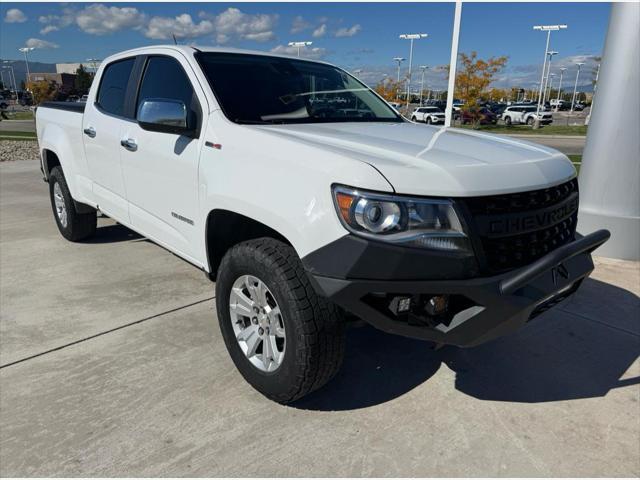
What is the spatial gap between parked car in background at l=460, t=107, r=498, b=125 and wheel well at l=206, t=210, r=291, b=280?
112 ft

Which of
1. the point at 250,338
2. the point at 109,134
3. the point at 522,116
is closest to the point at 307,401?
the point at 250,338

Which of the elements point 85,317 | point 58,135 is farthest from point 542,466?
point 58,135

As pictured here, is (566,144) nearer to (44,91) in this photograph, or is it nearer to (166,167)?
(166,167)

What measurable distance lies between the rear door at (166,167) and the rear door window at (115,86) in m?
0.34

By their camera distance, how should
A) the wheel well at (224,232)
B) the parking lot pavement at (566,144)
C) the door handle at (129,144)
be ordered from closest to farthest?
the wheel well at (224,232) → the door handle at (129,144) → the parking lot pavement at (566,144)

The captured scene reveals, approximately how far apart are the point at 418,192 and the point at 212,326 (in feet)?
6.79

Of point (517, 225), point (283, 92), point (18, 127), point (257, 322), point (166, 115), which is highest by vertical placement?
point (283, 92)

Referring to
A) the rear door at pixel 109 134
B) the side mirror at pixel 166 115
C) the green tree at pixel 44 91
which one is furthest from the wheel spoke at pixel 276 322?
the green tree at pixel 44 91

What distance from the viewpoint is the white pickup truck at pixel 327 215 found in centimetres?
207

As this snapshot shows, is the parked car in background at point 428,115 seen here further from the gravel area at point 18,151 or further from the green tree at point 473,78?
the gravel area at point 18,151

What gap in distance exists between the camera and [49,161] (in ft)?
18.5

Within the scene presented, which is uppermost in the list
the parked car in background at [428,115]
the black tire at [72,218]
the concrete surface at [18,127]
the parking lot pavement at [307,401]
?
the black tire at [72,218]

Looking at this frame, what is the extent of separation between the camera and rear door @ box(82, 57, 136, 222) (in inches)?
155

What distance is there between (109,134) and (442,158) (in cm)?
288
